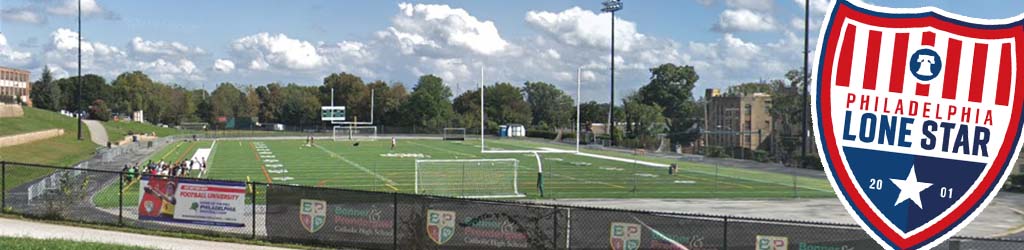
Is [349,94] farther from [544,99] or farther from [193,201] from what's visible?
[193,201]

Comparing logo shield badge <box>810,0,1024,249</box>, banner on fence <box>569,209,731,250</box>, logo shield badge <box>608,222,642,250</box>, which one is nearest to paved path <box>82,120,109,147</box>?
banner on fence <box>569,209,731,250</box>

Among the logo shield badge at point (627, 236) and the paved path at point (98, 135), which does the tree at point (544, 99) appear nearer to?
the paved path at point (98, 135)

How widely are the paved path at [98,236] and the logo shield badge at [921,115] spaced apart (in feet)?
42.1

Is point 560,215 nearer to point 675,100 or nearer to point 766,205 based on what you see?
point 766,205

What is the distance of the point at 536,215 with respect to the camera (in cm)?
1357

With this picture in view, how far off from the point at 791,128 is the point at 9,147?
68.5 m

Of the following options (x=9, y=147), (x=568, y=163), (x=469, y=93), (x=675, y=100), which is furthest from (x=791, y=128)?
(x=469, y=93)

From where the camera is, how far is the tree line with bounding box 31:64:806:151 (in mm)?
135000

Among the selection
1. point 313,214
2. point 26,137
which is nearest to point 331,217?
point 313,214

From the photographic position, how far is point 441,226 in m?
14.0

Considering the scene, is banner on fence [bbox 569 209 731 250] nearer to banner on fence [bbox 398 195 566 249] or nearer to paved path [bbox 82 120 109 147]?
banner on fence [bbox 398 195 566 249]

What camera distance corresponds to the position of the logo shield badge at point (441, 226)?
1394 cm

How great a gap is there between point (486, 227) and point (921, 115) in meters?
10.3

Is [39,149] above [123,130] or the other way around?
the other way around
